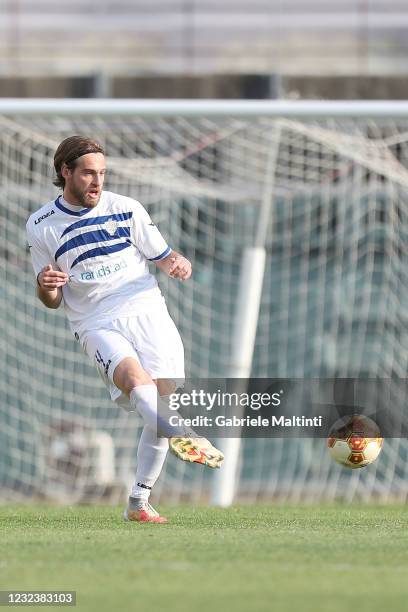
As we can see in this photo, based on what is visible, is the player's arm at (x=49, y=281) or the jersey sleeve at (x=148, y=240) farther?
the jersey sleeve at (x=148, y=240)

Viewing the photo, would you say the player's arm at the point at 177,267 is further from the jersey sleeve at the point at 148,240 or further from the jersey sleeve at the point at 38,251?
the jersey sleeve at the point at 38,251

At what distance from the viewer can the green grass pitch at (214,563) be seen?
368cm

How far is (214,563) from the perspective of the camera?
437cm

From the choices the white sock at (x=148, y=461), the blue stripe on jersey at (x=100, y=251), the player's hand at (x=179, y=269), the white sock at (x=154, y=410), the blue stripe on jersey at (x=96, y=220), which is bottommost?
the white sock at (x=148, y=461)

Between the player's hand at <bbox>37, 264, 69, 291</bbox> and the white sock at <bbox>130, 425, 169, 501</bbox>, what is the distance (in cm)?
81

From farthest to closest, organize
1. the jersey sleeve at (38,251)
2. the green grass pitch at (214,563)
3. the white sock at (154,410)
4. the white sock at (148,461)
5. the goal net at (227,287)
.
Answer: the goal net at (227,287) → the jersey sleeve at (38,251) → the white sock at (148,461) → the white sock at (154,410) → the green grass pitch at (214,563)

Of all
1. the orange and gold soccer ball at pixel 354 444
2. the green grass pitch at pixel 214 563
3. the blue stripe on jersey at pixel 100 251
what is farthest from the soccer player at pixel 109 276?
the orange and gold soccer ball at pixel 354 444

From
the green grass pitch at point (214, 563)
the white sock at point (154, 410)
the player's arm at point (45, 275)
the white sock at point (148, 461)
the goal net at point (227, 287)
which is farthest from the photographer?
the goal net at point (227, 287)

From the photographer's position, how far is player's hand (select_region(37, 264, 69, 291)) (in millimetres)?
5953

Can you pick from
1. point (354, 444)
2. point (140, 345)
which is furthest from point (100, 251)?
point (354, 444)

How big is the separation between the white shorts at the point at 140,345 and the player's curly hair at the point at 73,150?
2.55ft

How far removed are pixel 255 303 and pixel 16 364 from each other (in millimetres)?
3126

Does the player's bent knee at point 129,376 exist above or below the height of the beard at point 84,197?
below

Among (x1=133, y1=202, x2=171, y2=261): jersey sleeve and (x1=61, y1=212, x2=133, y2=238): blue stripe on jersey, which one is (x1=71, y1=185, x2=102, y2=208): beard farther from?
(x1=133, y1=202, x2=171, y2=261): jersey sleeve
